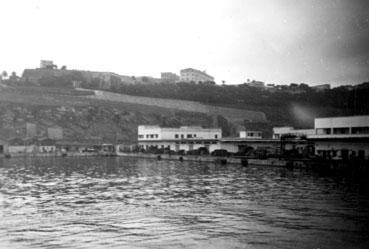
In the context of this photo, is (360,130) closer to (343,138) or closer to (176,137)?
(343,138)

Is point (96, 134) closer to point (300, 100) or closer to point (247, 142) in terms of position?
point (247, 142)

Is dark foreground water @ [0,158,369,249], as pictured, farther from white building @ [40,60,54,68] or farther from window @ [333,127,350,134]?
white building @ [40,60,54,68]

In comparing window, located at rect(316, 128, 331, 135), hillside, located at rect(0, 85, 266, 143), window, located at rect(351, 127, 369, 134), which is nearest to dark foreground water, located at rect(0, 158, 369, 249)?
window, located at rect(351, 127, 369, 134)

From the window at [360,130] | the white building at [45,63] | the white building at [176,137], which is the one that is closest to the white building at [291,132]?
the window at [360,130]

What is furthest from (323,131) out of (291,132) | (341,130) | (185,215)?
(185,215)

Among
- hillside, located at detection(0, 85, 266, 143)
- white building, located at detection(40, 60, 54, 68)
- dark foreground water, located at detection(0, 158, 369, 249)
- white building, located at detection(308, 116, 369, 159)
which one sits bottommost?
dark foreground water, located at detection(0, 158, 369, 249)

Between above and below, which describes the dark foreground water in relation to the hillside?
below

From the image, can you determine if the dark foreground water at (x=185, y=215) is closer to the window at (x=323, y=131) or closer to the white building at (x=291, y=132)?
the window at (x=323, y=131)
